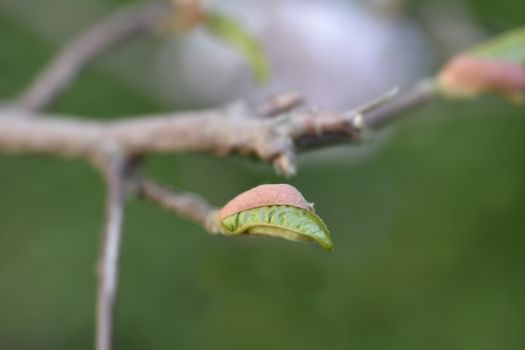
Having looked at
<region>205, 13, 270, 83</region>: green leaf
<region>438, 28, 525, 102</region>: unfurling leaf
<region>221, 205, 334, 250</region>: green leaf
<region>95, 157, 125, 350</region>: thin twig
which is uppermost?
<region>205, 13, 270, 83</region>: green leaf

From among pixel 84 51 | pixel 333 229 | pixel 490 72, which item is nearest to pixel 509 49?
pixel 490 72

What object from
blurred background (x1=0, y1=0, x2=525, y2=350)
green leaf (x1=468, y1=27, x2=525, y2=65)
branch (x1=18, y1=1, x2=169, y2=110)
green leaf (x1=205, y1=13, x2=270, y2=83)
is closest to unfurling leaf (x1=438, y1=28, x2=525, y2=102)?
green leaf (x1=468, y1=27, x2=525, y2=65)

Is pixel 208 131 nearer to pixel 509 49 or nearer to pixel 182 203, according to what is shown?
pixel 182 203

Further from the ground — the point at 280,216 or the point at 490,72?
the point at 490,72

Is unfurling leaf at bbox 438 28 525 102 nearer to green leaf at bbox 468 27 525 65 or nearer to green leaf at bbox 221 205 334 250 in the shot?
green leaf at bbox 468 27 525 65

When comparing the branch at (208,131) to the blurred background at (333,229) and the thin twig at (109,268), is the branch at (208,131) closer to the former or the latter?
the thin twig at (109,268)
